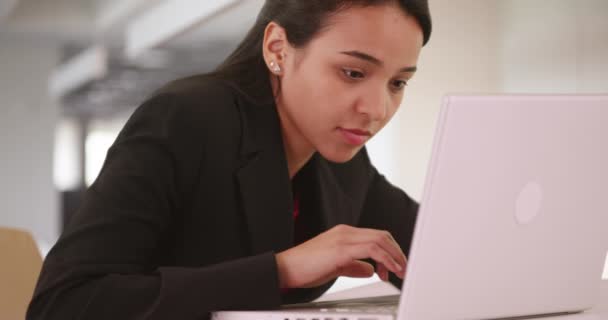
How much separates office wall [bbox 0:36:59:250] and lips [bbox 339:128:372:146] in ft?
25.6

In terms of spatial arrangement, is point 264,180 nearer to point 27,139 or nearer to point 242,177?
point 242,177

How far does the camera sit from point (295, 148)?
140cm

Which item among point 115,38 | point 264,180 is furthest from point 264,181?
point 115,38

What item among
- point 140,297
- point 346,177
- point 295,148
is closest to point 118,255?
point 140,297

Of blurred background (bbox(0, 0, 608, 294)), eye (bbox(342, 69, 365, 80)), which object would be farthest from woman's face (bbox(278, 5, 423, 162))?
blurred background (bbox(0, 0, 608, 294))

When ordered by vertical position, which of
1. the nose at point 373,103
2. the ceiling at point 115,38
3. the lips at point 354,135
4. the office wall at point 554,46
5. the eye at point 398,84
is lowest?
the lips at point 354,135

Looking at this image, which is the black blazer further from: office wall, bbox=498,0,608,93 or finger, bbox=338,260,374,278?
office wall, bbox=498,0,608,93

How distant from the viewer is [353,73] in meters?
1.20

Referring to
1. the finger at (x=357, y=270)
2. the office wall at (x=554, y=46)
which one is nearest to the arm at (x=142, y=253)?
the finger at (x=357, y=270)

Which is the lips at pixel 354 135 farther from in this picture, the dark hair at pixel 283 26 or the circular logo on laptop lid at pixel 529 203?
the circular logo on laptop lid at pixel 529 203

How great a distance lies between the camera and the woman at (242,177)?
3.26 feet

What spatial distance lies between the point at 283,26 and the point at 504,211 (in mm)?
567

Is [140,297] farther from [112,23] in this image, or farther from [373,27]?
[112,23]

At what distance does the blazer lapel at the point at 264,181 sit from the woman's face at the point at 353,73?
0.19 feet
